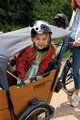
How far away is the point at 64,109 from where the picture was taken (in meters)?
4.34

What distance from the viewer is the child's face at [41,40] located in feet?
11.0

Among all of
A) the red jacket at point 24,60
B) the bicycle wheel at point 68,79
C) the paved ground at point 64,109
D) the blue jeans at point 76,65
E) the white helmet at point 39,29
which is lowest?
the paved ground at point 64,109

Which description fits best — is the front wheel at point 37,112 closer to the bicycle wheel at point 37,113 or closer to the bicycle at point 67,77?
the bicycle wheel at point 37,113

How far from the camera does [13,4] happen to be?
8406 millimetres

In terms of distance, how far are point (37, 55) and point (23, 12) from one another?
5371mm

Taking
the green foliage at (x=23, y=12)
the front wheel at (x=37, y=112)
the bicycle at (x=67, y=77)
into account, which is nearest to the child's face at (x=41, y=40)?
the front wheel at (x=37, y=112)

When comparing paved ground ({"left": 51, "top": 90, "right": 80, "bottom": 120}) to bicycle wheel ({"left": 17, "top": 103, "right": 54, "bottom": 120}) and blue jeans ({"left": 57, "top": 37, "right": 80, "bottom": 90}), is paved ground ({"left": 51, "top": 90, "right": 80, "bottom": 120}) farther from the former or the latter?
bicycle wheel ({"left": 17, "top": 103, "right": 54, "bottom": 120})

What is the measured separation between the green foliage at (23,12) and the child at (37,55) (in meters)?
4.88

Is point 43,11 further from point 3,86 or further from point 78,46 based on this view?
point 3,86

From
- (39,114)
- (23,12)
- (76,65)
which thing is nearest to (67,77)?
(76,65)

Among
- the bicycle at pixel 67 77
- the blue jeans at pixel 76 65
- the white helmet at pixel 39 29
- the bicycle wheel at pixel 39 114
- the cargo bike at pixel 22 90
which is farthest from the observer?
the bicycle at pixel 67 77

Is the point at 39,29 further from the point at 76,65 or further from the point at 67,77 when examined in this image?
the point at 67,77

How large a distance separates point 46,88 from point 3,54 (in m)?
0.85

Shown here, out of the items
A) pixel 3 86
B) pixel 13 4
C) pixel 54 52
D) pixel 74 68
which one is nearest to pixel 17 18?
pixel 13 4
